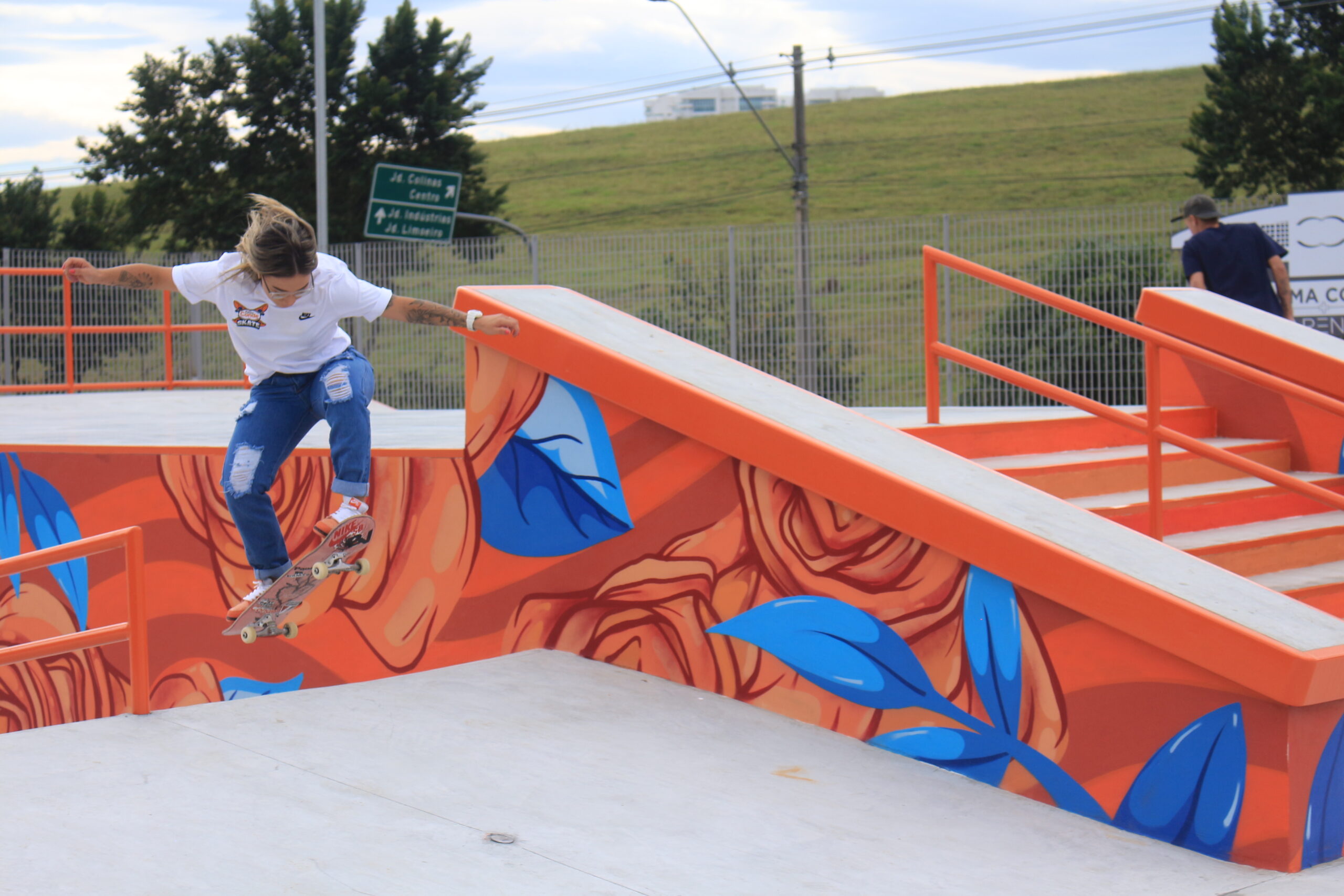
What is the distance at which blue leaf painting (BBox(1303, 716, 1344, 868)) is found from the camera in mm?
3623

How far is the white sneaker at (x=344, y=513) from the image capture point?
498 centimetres

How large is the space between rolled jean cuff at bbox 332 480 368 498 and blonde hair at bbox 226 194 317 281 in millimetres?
849

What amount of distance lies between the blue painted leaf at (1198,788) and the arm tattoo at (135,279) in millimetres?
3979

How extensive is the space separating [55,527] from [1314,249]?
1365 cm

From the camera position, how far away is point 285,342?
4.86m

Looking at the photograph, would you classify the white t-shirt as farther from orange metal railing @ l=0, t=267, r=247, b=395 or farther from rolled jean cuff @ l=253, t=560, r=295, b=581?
orange metal railing @ l=0, t=267, r=247, b=395

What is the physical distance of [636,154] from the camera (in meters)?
77.1

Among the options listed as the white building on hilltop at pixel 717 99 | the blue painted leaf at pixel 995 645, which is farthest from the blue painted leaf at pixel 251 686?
the white building on hilltop at pixel 717 99

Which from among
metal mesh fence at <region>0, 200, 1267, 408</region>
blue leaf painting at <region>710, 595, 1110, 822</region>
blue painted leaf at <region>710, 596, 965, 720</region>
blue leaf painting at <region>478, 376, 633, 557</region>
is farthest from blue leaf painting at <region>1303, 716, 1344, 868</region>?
metal mesh fence at <region>0, 200, 1267, 408</region>

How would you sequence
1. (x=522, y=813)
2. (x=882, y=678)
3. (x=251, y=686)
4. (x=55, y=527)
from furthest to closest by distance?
(x=55, y=527) → (x=251, y=686) → (x=882, y=678) → (x=522, y=813)

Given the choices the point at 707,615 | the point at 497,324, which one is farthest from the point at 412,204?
the point at 707,615

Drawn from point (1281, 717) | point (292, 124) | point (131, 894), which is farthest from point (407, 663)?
point (292, 124)

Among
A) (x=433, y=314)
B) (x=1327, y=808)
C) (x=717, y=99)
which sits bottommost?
(x=1327, y=808)

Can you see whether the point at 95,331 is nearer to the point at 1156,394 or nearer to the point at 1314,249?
the point at 1156,394
